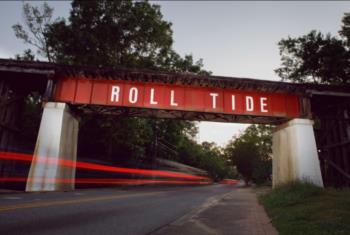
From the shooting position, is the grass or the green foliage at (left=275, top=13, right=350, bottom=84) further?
the green foliage at (left=275, top=13, right=350, bottom=84)

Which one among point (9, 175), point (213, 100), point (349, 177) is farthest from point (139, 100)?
point (349, 177)

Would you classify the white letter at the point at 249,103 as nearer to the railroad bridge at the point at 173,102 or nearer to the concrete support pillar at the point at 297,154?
the railroad bridge at the point at 173,102

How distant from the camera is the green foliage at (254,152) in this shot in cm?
4425

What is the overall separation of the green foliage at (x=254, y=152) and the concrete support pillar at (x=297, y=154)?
1063 inches

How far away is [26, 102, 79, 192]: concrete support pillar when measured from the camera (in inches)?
519

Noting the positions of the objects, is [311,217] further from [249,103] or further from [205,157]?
[205,157]

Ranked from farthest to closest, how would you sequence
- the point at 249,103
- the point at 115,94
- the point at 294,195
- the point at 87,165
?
1. the point at 87,165
2. the point at 249,103
3. the point at 115,94
4. the point at 294,195

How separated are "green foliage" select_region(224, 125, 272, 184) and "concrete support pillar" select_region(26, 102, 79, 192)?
A: 35.1 metres

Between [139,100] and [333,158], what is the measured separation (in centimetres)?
1428

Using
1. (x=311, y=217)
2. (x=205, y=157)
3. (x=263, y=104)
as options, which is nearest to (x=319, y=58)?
(x=263, y=104)

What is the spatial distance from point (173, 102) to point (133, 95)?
8.21ft

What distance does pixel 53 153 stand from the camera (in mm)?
13539

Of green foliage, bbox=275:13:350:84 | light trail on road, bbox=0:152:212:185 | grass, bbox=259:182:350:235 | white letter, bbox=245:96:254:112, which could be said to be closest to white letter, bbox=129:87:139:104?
light trail on road, bbox=0:152:212:185

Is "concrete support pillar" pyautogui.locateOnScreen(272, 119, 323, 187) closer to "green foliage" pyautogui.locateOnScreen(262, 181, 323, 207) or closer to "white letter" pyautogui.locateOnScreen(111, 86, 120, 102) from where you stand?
"green foliage" pyautogui.locateOnScreen(262, 181, 323, 207)
